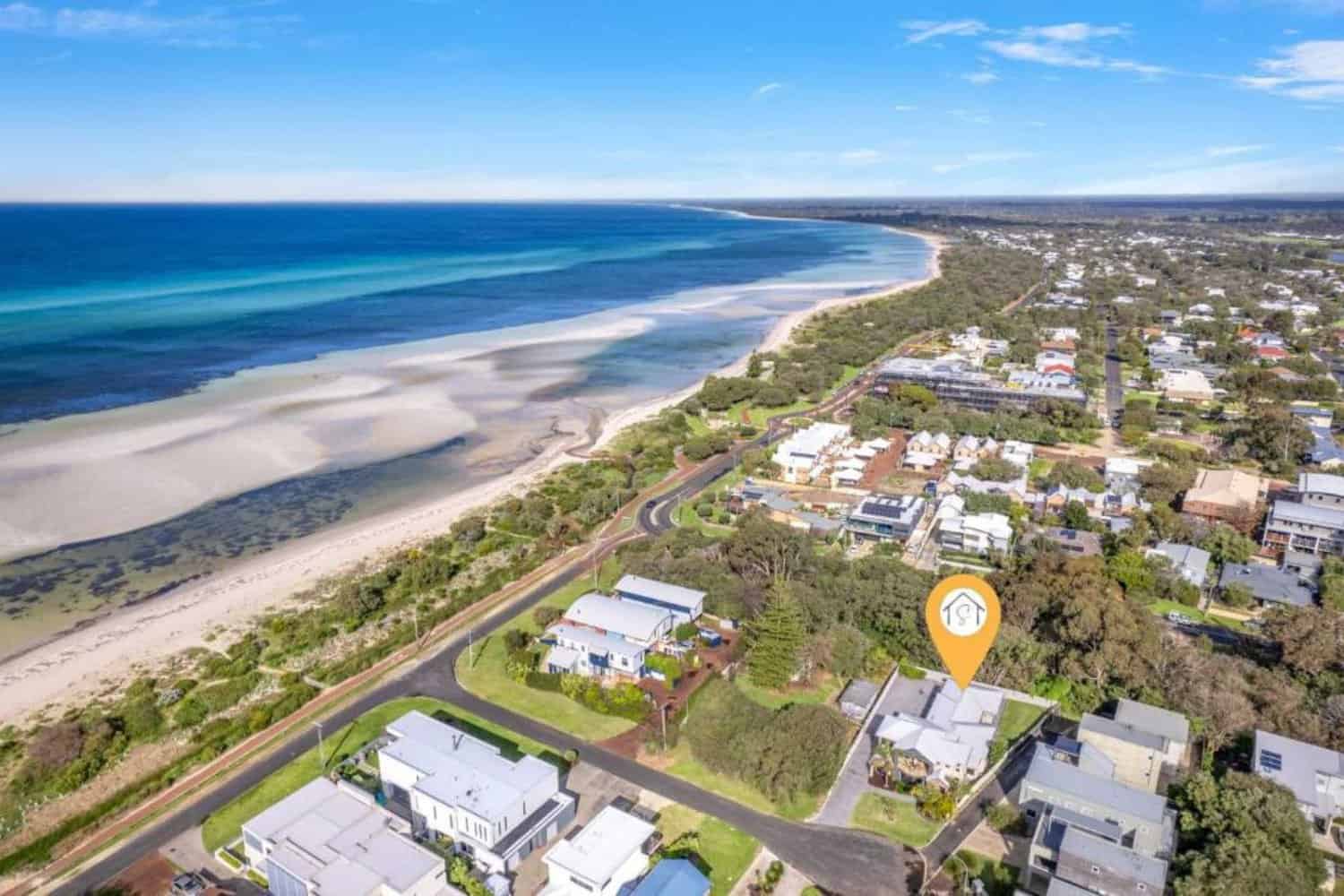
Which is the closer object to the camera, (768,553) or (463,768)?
(463,768)

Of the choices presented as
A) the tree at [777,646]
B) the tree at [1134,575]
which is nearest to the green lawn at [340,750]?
the tree at [777,646]

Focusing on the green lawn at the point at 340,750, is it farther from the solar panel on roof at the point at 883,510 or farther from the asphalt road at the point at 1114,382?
the asphalt road at the point at 1114,382

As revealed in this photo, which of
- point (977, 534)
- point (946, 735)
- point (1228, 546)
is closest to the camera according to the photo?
point (946, 735)

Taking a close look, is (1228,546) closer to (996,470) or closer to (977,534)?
(977,534)

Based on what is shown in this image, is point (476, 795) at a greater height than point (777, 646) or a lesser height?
lesser

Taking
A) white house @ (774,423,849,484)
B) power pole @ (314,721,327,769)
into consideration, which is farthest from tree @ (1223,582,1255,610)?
power pole @ (314,721,327,769)

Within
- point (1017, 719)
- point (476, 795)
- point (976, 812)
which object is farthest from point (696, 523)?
point (476, 795)

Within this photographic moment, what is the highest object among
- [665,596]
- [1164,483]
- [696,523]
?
[1164,483]

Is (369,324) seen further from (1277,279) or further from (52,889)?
(1277,279)
